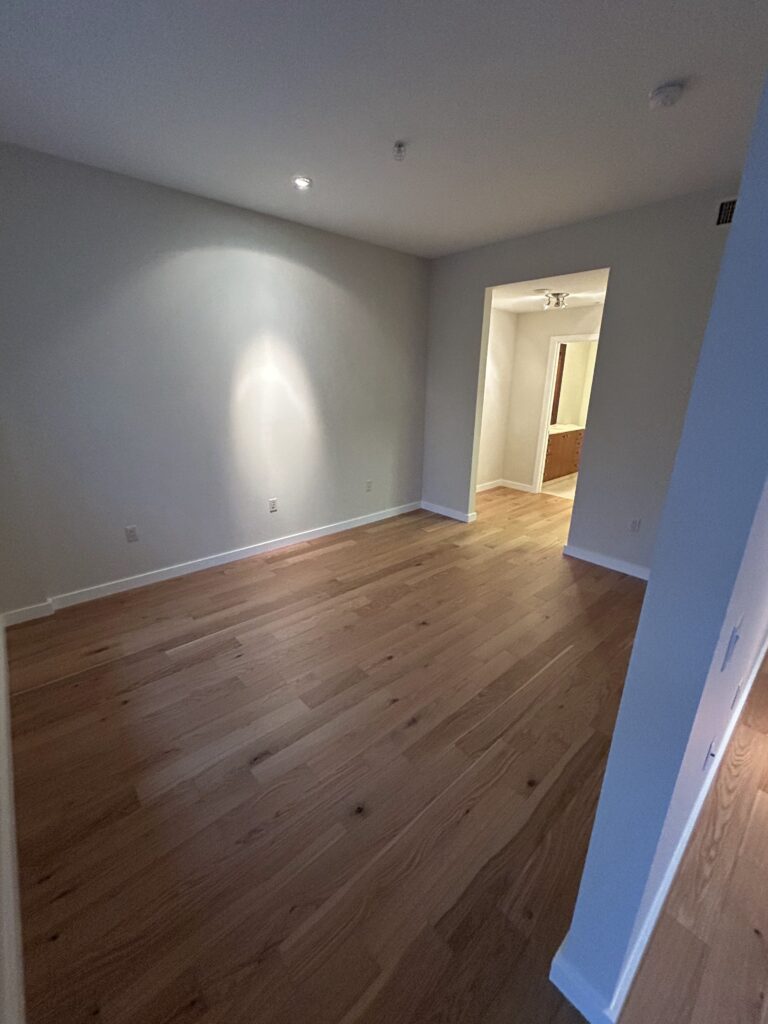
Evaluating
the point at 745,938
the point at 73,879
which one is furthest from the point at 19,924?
the point at 745,938

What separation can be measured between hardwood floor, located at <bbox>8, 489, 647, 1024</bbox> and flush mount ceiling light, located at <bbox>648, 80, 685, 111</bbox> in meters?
2.54

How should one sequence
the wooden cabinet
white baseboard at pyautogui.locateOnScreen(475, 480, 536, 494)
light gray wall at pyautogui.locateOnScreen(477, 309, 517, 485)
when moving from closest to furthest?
1. light gray wall at pyautogui.locateOnScreen(477, 309, 517, 485)
2. white baseboard at pyautogui.locateOnScreen(475, 480, 536, 494)
3. the wooden cabinet

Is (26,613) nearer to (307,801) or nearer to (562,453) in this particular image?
(307,801)

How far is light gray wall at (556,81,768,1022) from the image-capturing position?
0.56 meters

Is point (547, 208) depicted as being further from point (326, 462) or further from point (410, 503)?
point (410, 503)

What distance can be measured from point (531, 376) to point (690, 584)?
215 inches

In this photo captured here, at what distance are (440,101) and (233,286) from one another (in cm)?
180

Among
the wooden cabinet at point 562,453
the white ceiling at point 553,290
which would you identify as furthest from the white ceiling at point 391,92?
the wooden cabinet at point 562,453

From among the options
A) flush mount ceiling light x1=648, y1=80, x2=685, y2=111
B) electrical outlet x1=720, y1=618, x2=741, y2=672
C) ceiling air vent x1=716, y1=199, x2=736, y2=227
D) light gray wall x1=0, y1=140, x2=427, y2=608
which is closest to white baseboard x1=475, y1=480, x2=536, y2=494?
light gray wall x1=0, y1=140, x2=427, y2=608

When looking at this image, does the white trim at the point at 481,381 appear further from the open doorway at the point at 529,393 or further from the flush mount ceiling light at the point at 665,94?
the flush mount ceiling light at the point at 665,94

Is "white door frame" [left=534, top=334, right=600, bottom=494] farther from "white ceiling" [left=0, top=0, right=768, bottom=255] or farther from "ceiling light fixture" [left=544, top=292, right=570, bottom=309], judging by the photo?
"white ceiling" [left=0, top=0, right=768, bottom=255]

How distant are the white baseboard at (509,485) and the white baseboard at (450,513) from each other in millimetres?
Answer: 1218

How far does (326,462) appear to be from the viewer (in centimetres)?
391

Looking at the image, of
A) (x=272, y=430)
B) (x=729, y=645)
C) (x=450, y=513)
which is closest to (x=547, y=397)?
(x=450, y=513)
